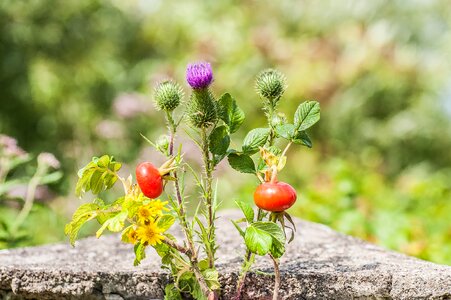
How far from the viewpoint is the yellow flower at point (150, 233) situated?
169cm

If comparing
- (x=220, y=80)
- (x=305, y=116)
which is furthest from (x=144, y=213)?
(x=220, y=80)

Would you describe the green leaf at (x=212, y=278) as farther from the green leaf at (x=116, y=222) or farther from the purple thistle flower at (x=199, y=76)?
the purple thistle flower at (x=199, y=76)

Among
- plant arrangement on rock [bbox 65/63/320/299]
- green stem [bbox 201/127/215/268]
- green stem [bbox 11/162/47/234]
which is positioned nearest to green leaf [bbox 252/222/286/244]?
plant arrangement on rock [bbox 65/63/320/299]

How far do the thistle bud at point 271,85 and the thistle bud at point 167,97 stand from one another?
0.66 feet

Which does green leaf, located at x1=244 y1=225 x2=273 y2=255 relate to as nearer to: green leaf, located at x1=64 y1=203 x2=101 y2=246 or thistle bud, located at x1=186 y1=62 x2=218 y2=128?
thistle bud, located at x1=186 y1=62 x2=218 y2=128

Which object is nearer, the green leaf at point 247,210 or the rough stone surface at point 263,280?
the green leaf at point 247,210

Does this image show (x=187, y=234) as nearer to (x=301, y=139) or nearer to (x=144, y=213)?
(x=144, y=213)

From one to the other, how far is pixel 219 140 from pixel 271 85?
0.19 m

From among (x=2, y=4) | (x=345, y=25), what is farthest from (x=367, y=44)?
(x=2, y=4)

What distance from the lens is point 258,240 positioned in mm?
1637

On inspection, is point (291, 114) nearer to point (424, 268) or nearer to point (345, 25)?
point (345, 25)

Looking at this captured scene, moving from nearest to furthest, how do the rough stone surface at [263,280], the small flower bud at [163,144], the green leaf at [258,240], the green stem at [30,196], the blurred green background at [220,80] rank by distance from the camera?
the green leaf at [258,240], the small flower bud at [163,144], the rough stone surface at [263,280], the green stem at [30,196], the blurred green background at [220,80]

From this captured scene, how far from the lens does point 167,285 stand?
183cm

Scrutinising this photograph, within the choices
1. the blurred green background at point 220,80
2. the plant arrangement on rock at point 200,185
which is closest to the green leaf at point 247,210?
the plant arrangement on rock at point 200,185
